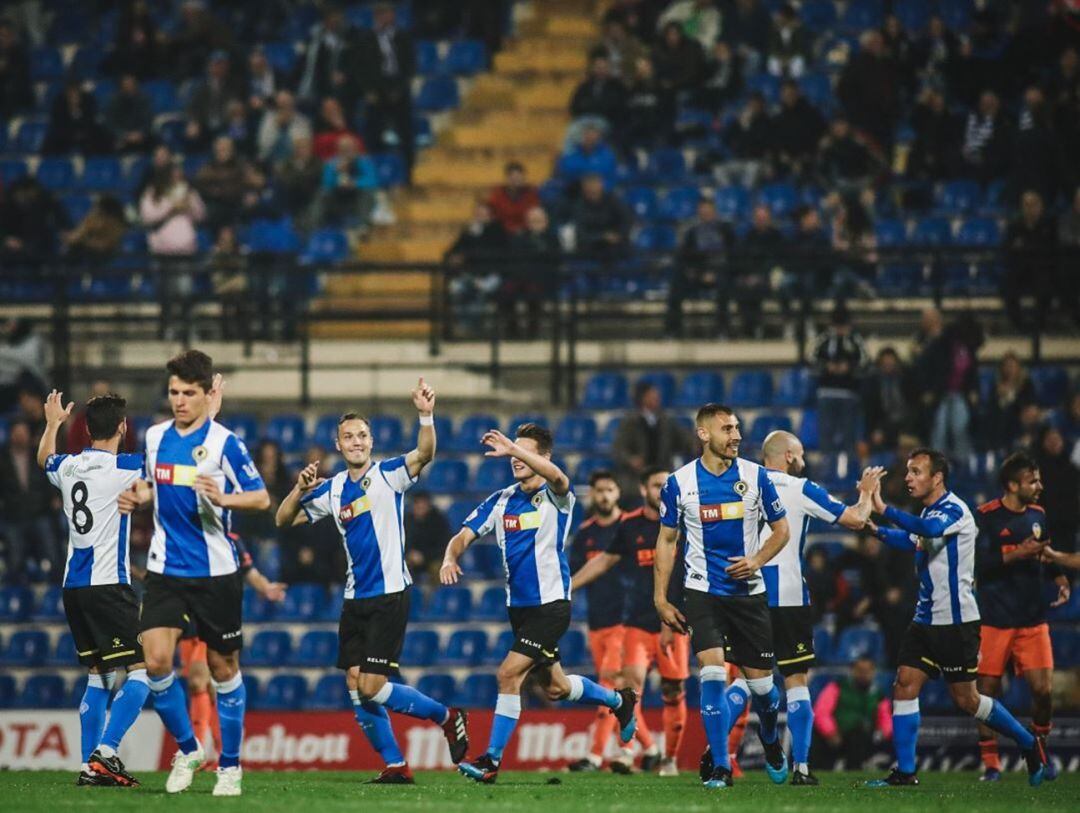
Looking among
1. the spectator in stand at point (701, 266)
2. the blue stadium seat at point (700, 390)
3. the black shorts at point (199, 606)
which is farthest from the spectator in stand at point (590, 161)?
the black shorts at point (199, 606)

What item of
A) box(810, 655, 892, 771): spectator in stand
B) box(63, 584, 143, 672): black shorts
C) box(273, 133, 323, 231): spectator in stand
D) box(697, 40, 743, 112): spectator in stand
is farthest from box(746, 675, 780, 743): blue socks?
box(273, 133, 323, 231): spectator in stand

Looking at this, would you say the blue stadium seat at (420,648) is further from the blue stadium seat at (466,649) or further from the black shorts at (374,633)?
the black shorts at (374,633)

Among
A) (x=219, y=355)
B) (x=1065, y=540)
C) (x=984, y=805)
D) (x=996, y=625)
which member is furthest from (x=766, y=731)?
(x=219, y=355)

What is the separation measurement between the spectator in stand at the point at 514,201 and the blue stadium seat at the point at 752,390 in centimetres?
367

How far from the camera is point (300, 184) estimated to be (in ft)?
79.2

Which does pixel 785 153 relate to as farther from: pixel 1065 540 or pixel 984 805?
pixel 984 805

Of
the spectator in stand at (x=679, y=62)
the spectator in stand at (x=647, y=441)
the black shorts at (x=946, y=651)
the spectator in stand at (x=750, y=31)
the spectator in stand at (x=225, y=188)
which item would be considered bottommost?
the black shorts at (x=946, y=651)

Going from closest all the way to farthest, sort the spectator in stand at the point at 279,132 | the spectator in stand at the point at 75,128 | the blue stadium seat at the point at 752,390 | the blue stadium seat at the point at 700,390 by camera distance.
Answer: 1. the blue stadium seat at the point at 752,390
2. the blue stadium seat at the point at 700,390
3. the spectator in stand at the point at 279,132
4. the spectator in stand at the point at 75,128

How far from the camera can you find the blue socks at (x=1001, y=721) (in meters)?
13.8

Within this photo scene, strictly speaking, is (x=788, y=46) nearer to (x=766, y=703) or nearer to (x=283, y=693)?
(x=283, y=693)

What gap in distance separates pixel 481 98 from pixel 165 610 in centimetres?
1621

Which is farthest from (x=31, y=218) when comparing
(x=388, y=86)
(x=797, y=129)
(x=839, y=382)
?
(x=839, y=382)

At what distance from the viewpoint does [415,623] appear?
1972 centimetres

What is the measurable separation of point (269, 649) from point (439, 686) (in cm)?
199
